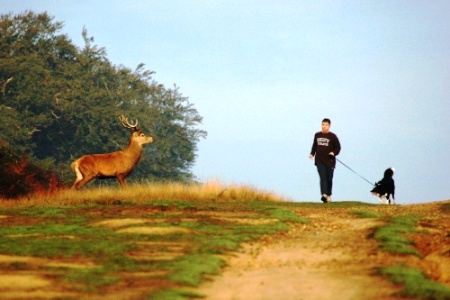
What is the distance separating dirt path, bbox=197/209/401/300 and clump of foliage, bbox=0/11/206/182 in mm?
33211

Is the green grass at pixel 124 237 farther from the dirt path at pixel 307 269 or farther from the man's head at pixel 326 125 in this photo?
the man's head at pixel 326 125

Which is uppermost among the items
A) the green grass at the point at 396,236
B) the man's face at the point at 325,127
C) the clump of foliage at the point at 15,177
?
the man's face at the point at 325,127

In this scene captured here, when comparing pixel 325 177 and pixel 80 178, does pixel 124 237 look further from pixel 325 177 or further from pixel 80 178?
pixel 80 178

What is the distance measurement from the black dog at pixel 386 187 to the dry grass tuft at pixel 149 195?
9.35 ft

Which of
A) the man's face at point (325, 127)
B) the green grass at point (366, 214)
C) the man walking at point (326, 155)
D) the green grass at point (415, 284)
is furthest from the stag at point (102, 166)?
the green grass at point (415, 284)

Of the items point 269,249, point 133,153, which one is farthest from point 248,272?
point 133,153

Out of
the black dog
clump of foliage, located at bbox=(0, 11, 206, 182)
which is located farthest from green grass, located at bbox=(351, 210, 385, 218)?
clump of foliage, located at bbox=(0, 11, 206, 182)

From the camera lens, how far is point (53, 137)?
49.5 meters

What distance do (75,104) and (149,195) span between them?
89.3ft

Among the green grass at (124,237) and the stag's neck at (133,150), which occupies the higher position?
the stag's neck at (133,150)

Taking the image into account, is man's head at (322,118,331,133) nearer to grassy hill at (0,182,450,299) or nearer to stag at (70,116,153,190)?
grassy hill at (0,182,450,299)

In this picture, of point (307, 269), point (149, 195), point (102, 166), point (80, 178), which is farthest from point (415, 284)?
point (80, 178)

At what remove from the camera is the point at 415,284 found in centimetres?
892

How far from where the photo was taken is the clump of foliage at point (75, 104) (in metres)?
47.7
